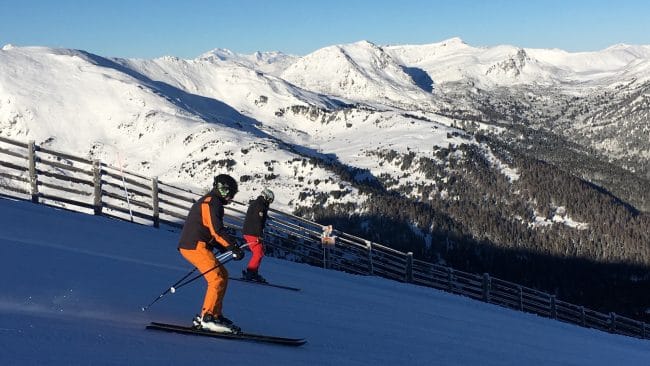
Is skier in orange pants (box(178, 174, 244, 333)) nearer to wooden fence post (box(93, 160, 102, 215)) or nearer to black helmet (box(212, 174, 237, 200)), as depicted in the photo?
black helmet (box(212, 174, 237, 200))

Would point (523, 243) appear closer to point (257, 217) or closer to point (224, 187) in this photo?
point (257, 217)

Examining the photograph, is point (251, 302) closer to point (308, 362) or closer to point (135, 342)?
point (308, 362)

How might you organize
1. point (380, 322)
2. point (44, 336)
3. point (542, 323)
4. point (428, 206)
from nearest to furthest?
point (44, 336)
point (380, 322)
point (542, 323)
point (428, 206)

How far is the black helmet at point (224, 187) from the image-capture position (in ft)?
24.7

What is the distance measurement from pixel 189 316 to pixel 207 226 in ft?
5.89

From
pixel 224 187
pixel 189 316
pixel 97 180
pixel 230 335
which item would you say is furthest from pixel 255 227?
pixel 97 180

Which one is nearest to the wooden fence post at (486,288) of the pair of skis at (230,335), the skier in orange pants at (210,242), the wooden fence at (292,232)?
the wooden fence at (292,232)

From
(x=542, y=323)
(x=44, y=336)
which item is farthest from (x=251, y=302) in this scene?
(x=542, y=323)

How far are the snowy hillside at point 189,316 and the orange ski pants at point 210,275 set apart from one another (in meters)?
0.46

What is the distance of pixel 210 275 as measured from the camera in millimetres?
7656

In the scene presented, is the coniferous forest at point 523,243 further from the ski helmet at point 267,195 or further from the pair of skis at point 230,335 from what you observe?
the pair of skis at point 230,335

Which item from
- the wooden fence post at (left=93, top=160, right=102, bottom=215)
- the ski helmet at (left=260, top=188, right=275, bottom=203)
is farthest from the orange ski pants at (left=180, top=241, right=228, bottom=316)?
the wooden fence post at (left=93, top=160, right=102, bottom=215)

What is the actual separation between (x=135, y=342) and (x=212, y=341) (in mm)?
1046

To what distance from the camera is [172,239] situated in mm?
17281
